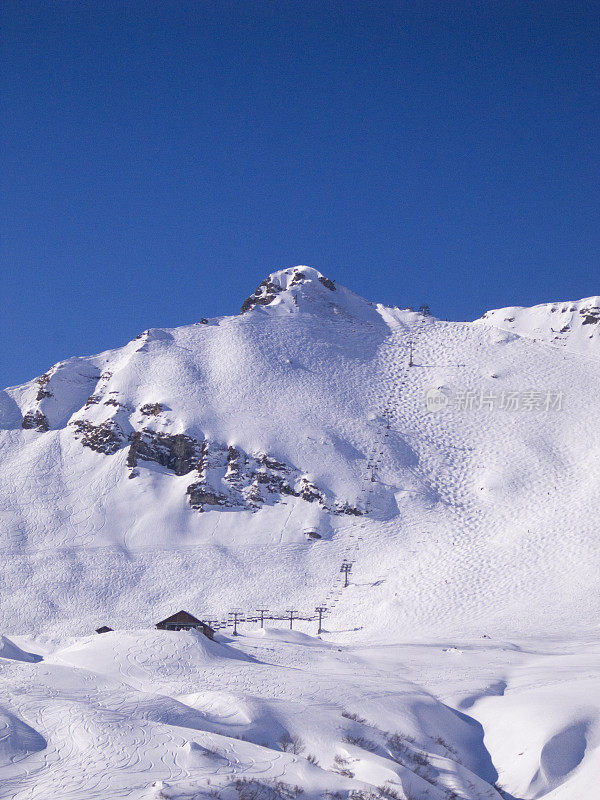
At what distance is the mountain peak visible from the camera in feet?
299

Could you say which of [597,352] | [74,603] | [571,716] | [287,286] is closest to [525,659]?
[571,716]

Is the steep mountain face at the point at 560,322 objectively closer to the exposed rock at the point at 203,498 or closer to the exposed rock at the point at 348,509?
the exposed rock at the point at 348,509

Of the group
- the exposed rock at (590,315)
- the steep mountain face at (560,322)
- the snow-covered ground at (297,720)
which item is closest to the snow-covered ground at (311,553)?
the snow-covered ground at (297,720)

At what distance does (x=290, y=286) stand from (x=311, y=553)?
163ft

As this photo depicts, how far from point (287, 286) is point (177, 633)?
224 ft

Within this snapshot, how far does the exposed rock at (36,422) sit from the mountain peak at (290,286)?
3046cm

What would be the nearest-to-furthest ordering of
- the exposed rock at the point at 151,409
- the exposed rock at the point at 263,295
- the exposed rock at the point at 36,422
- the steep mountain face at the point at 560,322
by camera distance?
1. the exposed rock at the point at 151,409
2. the exposed rock at the point at 36,422
3. the steep mountain face at the point at 560,322
4. the exposed rock at the point at 263,295

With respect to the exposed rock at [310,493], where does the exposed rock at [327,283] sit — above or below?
above

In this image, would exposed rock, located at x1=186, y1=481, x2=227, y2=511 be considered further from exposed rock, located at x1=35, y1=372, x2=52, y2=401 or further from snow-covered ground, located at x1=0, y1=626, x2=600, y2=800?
exposed rock, located at x1=35, y1=372, x2=52, y2=401

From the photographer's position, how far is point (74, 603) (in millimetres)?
46531

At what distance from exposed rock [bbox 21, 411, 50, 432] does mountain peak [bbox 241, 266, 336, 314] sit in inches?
→ 1199

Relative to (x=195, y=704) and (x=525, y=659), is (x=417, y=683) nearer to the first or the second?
(x=525, y=659)

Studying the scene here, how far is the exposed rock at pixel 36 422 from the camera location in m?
69.5

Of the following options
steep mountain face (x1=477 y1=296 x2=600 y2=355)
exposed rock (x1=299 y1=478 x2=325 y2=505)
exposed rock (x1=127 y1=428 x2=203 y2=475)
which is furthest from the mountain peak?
exposed rock (x1=299 y1=478 x2=325 y2=505)
